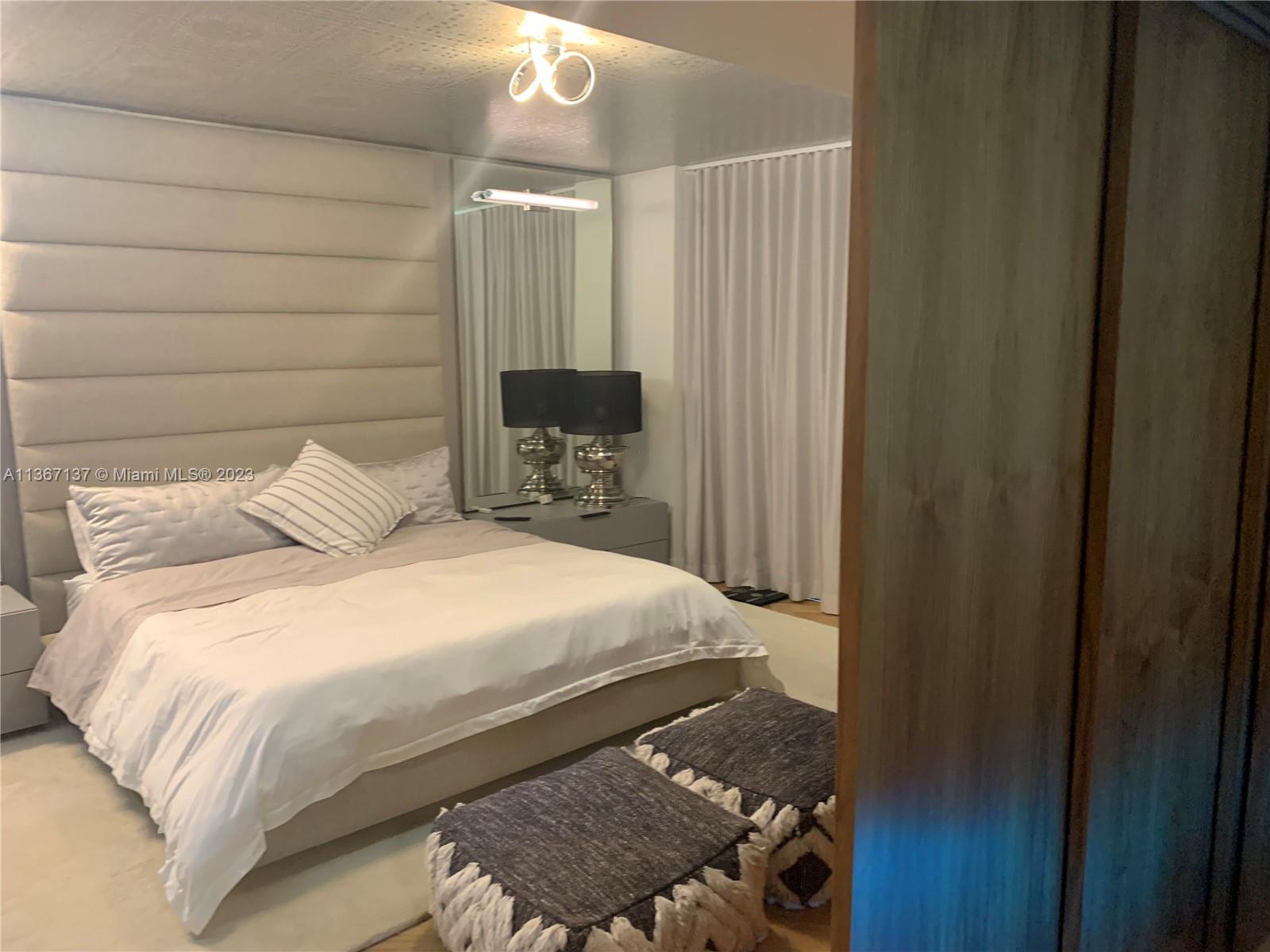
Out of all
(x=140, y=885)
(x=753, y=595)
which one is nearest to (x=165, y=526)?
(x=140, y=885)

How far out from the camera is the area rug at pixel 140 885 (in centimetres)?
220

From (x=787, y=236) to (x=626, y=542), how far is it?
1.89 metres

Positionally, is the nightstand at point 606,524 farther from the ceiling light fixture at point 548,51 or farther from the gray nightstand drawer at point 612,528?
the ceiling light fixture at point 548,51

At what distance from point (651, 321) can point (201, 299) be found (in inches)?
98.8

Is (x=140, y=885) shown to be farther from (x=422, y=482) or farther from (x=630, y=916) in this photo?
(x=422, y=482)

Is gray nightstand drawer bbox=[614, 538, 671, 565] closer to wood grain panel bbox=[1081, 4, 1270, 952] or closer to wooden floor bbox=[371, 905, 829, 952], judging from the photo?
wooden floor bbox=[371, 905, 829, 952]

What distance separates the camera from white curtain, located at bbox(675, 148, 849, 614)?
15.4 feet

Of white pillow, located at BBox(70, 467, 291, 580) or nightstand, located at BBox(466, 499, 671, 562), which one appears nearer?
white pillow, located at BBox(70, 467, 291, 580)

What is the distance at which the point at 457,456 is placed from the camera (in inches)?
192

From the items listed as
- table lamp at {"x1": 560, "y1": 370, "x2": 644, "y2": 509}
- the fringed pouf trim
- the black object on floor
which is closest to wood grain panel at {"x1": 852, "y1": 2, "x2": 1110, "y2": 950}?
the fringed pouf trim

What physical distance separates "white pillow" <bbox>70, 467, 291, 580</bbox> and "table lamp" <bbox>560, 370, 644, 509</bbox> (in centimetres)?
183

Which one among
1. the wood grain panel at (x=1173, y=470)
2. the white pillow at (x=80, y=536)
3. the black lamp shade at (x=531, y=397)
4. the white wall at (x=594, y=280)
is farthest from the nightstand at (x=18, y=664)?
the wood grain panel at (x=1173, y=470)

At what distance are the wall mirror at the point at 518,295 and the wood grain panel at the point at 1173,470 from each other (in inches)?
145

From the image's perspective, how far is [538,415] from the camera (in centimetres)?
493
